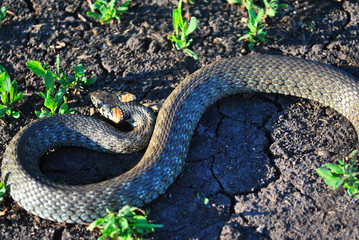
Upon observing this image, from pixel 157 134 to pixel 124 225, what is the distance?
3.92 ft

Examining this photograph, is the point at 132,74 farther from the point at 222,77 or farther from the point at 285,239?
the point at 285,239

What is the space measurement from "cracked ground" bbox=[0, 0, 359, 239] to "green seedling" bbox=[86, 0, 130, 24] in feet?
0.47

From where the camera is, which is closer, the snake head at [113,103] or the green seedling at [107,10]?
the snake head at [113,103]

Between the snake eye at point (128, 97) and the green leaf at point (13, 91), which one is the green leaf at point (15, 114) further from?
the snake eye at point (128, 97)

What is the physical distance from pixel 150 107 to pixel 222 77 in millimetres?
1019

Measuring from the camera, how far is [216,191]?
416 cm

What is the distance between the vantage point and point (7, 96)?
4.61 metres

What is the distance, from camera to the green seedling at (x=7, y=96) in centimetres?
453

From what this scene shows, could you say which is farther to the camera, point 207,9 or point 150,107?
point 207,9

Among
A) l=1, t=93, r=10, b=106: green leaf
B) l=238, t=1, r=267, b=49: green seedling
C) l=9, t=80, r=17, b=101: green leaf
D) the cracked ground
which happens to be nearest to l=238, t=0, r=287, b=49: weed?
l=238, t=1, r=267, b=49: green seedling

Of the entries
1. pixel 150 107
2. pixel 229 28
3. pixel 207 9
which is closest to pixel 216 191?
pixel 150 107

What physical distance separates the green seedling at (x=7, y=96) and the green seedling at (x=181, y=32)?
2.19 meters

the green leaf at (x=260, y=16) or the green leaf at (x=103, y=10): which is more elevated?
the green leaf at (x=103, y=10)

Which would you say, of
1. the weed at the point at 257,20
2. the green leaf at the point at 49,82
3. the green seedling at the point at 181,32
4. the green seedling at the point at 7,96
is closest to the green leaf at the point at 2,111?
the green seedling at the point at 7,96
